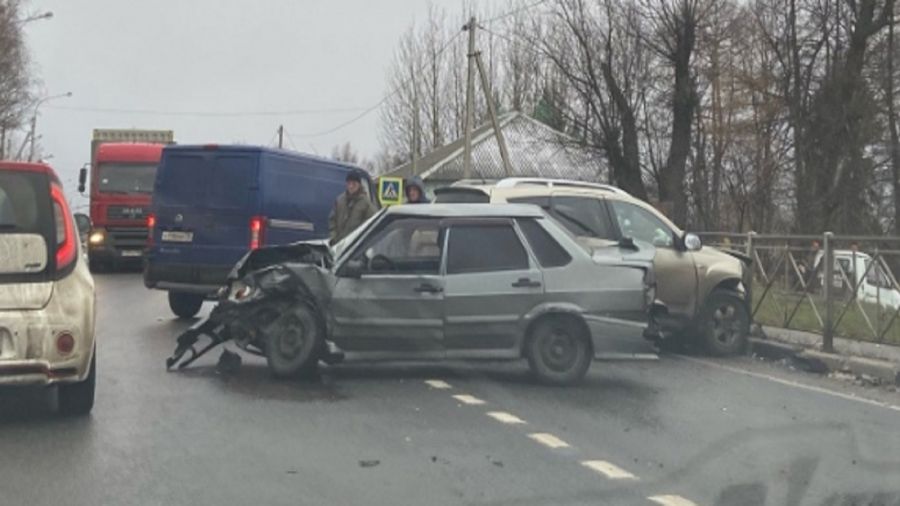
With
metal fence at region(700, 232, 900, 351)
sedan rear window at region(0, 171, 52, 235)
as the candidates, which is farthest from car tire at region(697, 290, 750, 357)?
sedan rear window at region(0, 171, 52, 235)

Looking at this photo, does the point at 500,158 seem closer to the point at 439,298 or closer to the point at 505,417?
the point at 439,298

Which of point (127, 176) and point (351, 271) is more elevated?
point (127, 176)

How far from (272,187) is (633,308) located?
20.7ft

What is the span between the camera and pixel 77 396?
774cm

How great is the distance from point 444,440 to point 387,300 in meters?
2.49

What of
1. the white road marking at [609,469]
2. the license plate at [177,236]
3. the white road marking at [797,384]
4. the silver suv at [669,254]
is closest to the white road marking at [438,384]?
the white road marking at [609,469]

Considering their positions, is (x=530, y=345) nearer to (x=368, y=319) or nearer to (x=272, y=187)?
(x=368, y=319)

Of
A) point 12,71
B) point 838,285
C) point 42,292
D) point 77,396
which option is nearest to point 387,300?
point 77,396

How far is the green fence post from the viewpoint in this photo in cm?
1264

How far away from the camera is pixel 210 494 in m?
5.84

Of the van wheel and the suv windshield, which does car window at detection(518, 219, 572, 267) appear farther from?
the suv windshield

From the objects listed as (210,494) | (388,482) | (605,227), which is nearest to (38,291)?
(210,494)

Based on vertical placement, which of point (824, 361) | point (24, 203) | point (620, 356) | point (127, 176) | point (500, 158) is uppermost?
point (500, 158)

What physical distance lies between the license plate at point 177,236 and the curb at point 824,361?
7.18 meters
